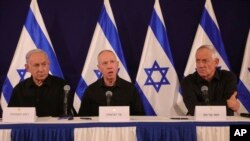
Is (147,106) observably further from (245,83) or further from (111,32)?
(245,83)

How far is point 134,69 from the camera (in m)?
5.95

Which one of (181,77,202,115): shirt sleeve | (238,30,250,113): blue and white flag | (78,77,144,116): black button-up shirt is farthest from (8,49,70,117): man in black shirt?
(238,30,250,113): blue and white flag

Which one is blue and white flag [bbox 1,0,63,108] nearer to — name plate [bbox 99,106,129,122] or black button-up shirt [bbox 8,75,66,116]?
black button-up shirt [bbox 8,75,66,116]

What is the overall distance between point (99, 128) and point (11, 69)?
2.59 m

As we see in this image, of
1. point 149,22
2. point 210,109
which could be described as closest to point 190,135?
point 210,109

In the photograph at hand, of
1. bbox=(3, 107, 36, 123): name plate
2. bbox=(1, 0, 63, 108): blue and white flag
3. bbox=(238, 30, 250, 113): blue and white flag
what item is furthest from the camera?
bbox=(238, 30, 250, 113): blue and white flag

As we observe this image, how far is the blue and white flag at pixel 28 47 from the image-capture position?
538 centimetres

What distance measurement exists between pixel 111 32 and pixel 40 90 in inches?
57.6

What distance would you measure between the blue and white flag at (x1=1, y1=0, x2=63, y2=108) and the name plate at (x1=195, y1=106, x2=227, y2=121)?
2.71m

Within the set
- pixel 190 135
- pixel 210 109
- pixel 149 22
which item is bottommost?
pixel 190 135

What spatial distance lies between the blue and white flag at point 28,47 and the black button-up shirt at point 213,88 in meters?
1.95

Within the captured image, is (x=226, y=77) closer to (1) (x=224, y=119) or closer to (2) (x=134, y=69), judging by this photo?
(1) (x=224, y=119)

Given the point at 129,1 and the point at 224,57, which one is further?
the point at 129,1

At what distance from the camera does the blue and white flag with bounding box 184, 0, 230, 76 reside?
553 cm
